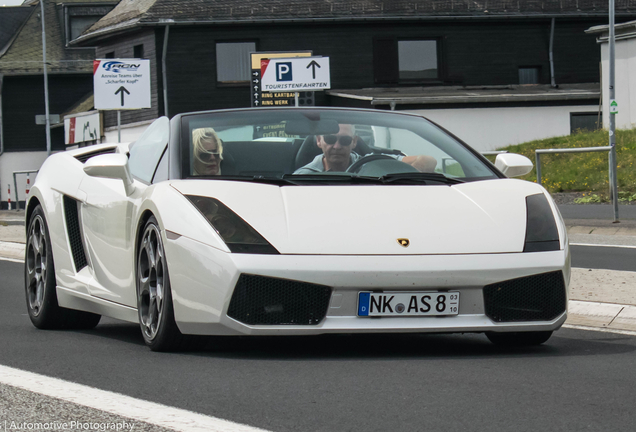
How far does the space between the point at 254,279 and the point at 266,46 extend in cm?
3563

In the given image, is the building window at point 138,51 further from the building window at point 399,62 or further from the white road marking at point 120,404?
the white road marking at point 120,404

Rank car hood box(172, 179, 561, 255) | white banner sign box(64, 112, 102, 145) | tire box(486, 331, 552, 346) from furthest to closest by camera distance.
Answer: white banner sign box(64, 112, 102, 145) < tire box(486, 331, 552, 346) < car hood box(172, 179, 561, 255)

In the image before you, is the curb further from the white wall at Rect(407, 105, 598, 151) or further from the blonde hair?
the white wall at Rect(407, 105, 598, 151)

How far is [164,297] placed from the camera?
543 centimetres

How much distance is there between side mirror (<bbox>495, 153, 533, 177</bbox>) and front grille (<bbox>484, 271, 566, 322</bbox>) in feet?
3.41

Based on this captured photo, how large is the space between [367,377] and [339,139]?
6.02 ft

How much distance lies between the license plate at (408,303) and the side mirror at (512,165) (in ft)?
4.29

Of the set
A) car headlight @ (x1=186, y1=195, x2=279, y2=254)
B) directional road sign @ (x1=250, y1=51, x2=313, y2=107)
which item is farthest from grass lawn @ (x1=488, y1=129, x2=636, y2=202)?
car headlight @ (x1=186, y1=195, x2=279, y2=254)

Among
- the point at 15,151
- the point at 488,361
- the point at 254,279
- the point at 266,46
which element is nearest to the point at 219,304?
the point at 254,279

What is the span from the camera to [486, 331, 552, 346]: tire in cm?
588

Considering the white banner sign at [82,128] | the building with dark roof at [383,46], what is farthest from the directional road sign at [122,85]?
the white banner sign at [82,128]

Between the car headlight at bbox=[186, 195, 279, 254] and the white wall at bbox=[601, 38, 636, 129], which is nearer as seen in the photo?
the car headlight at bbox=[186, 195, 279, 254]

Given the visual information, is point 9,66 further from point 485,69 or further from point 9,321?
point 9,321

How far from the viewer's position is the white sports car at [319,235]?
517 cm
